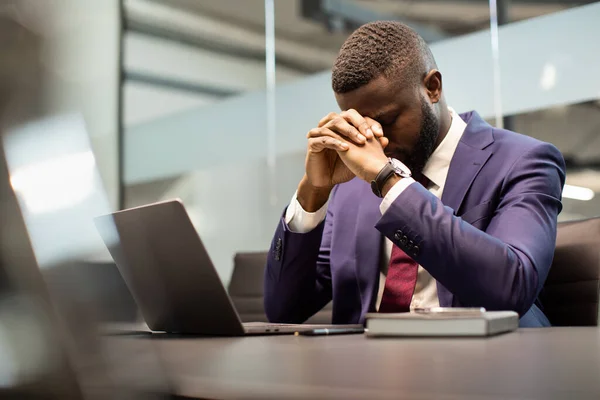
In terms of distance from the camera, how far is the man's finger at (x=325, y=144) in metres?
1.48

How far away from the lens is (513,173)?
4.95 feet

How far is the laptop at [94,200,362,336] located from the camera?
38.3 inches

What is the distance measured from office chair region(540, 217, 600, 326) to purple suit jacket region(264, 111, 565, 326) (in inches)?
4.1

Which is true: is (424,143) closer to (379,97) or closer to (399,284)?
(379,97)

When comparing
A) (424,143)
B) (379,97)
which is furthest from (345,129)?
(424,143)

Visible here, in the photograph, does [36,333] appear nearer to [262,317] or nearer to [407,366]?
[407,366]

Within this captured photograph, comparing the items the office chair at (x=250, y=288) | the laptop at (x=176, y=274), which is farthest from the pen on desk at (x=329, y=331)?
the office chair at (x=250, y=288)

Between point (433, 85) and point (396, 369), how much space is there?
1286 mm

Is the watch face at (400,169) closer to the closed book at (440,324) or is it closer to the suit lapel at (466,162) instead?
the suit lapel at (466,162)

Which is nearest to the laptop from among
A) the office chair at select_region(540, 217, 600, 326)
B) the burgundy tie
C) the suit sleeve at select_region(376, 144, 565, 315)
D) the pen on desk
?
the pen on desk

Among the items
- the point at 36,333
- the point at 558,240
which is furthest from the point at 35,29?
the point at 558,240

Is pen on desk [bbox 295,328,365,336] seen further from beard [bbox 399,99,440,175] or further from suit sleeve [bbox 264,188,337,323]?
beard [bbox 399,99,440,175]

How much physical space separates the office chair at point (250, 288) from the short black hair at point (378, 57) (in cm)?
108

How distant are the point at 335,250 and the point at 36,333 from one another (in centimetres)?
141
